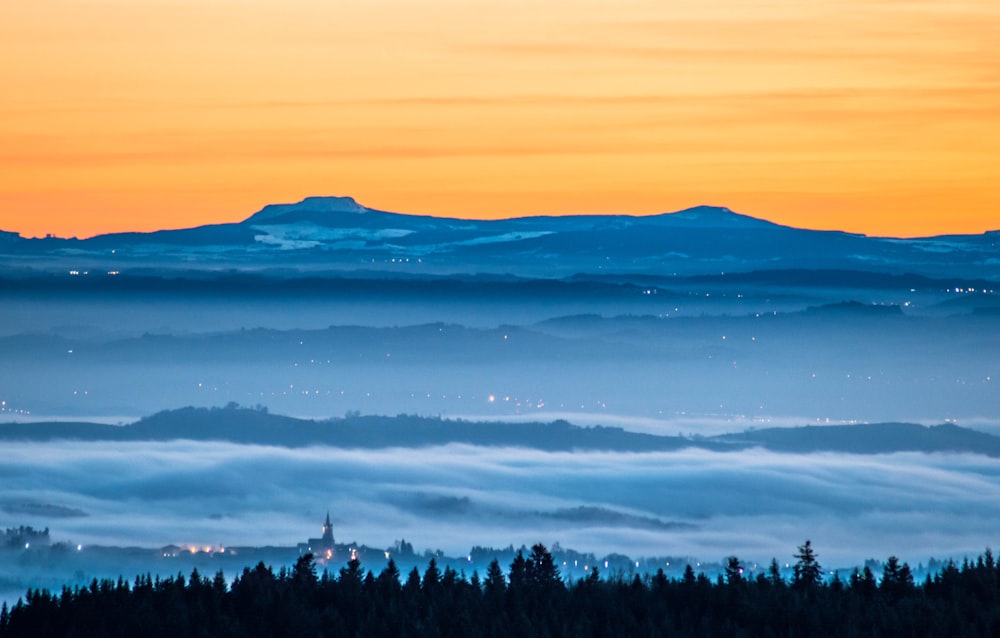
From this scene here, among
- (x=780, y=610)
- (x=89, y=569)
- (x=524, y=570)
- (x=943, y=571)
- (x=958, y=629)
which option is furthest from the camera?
(x=89, y=569)

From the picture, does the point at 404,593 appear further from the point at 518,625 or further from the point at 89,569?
the point at 89,569

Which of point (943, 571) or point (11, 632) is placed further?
point (11, 632)

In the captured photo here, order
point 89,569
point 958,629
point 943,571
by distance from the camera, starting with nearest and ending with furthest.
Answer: point 958,629 < point 943,571 < point 89,569

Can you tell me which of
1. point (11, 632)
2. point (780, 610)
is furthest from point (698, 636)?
point (11, 632)

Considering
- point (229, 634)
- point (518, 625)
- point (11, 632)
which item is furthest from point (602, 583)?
point (11, 632)

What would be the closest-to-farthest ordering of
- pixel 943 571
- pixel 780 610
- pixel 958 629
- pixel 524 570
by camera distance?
1. pixel 958 629
2. pixel 780 610
3. pixel 943 571
4. pixel 524 570

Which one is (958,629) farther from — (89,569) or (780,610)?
(89,569)
